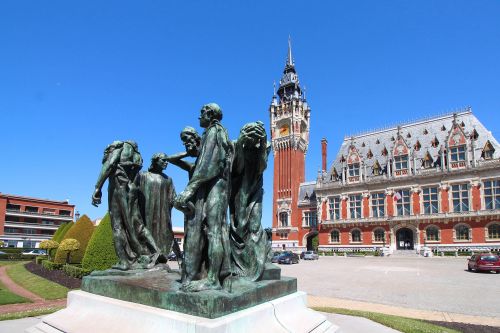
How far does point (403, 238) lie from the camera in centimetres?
4338

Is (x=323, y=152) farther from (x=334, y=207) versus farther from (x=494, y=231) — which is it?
(x=494, y=231)

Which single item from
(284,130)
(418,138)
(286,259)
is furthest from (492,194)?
(284,130)

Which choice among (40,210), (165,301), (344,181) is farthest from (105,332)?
(40,210)

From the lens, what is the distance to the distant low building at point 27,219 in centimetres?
5694

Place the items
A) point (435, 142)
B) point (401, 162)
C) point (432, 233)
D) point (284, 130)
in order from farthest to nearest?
point (284, 130), point (401, 162), point (435, 142), point (432, 233)

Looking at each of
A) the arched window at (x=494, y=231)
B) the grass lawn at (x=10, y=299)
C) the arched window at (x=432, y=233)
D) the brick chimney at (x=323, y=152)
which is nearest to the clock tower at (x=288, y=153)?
the brick chimney at (x=323, y=152)

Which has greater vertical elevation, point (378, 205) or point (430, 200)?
point (430, 200)

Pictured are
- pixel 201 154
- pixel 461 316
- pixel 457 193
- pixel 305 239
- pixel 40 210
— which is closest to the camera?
pixel 201 154

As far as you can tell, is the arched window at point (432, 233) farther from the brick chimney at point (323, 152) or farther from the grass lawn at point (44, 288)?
the grass lawn at point (44, 288)

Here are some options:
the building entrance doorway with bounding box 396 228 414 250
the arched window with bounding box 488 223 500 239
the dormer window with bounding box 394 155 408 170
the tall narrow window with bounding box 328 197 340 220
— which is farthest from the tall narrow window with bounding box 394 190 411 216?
the arched window with bounding box 488 223 500 239

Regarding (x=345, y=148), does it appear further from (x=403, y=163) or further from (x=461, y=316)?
(x=461, y=316)

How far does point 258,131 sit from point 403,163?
45048mm

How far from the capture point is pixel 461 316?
8766 mm

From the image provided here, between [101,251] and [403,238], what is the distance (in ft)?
129
